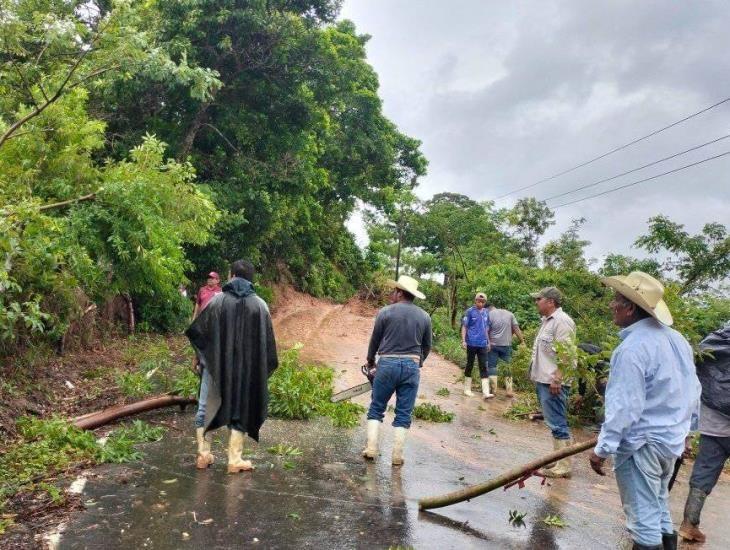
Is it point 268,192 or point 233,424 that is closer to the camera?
point 233,424

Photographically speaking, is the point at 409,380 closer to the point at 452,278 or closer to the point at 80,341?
the point at 80,341

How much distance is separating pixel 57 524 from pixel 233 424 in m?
1.73

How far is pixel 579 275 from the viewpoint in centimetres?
2244

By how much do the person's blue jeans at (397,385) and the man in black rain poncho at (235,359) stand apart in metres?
1.28

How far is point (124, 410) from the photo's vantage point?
7422mm

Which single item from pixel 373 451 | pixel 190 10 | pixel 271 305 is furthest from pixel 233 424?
pixel 271 305

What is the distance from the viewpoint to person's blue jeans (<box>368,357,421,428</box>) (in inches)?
256

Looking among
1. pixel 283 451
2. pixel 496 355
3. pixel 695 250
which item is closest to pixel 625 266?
pixel 695 250

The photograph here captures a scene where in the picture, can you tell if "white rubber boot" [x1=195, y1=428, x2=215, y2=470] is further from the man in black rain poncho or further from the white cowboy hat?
the white cowboy hat

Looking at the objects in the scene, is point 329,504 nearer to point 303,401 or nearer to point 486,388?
point 303,401

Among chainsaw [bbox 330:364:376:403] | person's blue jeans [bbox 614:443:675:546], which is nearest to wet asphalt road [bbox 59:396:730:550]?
chainsaw [bbox 330:364:376:403]

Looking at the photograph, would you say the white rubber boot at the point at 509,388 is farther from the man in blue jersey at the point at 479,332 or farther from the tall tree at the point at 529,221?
the tall tree at the point at 529,221

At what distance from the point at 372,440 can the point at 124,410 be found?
313 cm

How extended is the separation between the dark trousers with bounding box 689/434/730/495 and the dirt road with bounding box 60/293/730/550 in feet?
1.86
